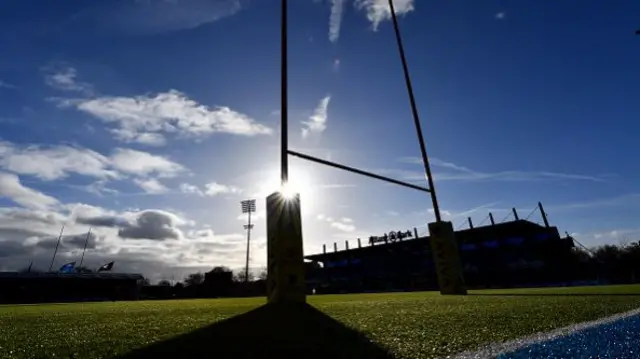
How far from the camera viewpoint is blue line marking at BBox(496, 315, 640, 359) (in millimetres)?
1104

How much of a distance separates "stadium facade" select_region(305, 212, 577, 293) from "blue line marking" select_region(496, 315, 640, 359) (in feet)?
127

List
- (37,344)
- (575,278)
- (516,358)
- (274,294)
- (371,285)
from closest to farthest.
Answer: (516,358) → (37,344) → (274,294) → (575,278) → (371,285)

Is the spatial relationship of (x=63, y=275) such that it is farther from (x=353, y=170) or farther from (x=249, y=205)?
(x=353, y=170)

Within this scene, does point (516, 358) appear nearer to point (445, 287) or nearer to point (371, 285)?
point (445, 287)

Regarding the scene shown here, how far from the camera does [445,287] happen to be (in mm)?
6566

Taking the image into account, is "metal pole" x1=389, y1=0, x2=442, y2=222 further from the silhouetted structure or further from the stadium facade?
the silhouetted structure

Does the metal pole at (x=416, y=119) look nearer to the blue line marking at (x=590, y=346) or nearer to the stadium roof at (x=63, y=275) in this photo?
the blue line marking at (x=590, y=346)

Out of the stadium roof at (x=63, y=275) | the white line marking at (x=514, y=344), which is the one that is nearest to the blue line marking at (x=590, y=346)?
the white line marking at (x=514, y=344)

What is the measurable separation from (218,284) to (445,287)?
48003 millimetres

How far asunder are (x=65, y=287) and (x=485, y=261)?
195 feet

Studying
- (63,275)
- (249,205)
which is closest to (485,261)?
(249,205)

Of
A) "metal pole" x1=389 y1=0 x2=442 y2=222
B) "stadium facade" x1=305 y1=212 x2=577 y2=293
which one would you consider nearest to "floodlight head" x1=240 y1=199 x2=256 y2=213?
"stadium facade" x1=305 y1=212 x2=577 y2=293

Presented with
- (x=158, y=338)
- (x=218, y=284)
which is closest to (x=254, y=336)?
(x=158, y=338)

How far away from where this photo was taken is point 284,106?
4.70 metres
